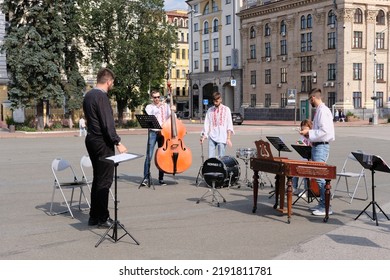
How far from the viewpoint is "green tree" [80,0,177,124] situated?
137 feet

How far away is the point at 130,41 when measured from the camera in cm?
4175

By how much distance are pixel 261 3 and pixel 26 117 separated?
133 feet

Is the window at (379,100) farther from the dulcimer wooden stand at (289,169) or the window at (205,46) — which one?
the dulcimer wooden stand at (289,169)

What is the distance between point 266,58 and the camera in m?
73.4

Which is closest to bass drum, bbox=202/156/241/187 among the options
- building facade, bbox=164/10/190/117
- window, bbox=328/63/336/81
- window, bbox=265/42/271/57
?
window, bbox=328/63/336/81

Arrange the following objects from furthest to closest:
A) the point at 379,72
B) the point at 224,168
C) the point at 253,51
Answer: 1. the point at 253,51
2. the point at 379,72
3. the point at 224,168

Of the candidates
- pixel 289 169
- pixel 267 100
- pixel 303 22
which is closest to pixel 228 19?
pixel 267 100

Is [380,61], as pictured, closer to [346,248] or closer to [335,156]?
[335,156]

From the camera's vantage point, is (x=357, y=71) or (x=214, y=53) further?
(x=214, y=53)

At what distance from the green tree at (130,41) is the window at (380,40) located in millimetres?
30157

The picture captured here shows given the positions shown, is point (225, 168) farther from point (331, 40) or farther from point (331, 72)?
point (331, 40)

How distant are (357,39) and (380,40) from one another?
135 inches

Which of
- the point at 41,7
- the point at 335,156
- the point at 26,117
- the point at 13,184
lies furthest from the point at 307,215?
the point at 26,117

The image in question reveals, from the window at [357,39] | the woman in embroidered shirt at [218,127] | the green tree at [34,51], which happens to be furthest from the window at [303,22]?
the woman in embroidered shirt at [218,127]
